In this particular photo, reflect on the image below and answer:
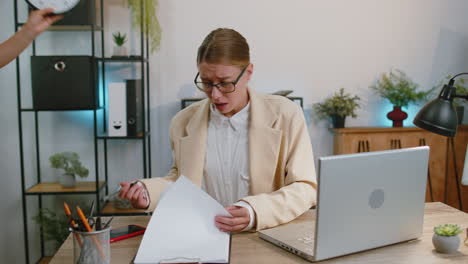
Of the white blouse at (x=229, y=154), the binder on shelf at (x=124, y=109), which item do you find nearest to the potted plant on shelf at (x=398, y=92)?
the binder on shelf at (x=124, y=109)

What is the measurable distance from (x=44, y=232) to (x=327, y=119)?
7.02 ft

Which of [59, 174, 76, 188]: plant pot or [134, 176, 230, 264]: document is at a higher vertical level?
[134, 176, 230, 264]: document

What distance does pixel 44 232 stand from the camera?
9.67ft

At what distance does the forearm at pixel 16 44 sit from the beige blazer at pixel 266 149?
2.03ft

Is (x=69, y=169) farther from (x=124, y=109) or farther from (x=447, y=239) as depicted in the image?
(x=447, y=239)

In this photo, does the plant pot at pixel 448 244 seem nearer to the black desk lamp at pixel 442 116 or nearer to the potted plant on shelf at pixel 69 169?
the black desk lamp at pixel 442 116

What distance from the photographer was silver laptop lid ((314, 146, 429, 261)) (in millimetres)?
1083

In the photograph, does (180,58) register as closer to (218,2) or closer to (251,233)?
(218,2)

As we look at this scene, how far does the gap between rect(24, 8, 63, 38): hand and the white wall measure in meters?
1.59

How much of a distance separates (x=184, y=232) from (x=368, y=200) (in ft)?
1.60

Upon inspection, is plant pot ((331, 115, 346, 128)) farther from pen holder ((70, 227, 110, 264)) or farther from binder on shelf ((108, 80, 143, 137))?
pen holder ((70, 227, 110, 264))

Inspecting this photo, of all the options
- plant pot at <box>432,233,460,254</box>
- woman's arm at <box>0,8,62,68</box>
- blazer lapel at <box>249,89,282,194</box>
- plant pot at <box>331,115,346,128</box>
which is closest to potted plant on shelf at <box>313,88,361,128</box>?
plant pot at <box>331,115,346,128</box>

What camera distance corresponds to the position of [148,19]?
2.96 metres

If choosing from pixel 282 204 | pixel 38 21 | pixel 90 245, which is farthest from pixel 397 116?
pixel 90 245
